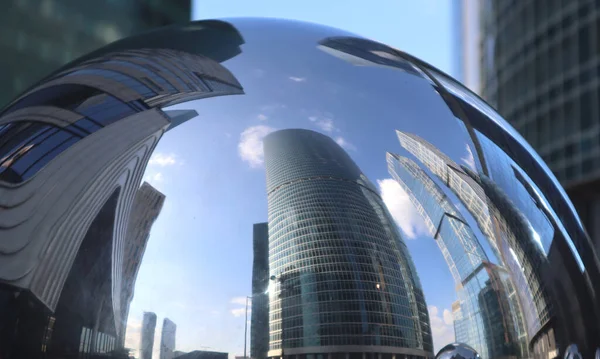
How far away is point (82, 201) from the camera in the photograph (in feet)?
4.68

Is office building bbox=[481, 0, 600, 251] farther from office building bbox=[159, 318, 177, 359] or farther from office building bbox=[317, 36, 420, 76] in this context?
office building bbox=[159, 318, 177, 359]

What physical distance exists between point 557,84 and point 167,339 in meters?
29.6

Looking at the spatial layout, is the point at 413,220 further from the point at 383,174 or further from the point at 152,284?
the point at 152,284

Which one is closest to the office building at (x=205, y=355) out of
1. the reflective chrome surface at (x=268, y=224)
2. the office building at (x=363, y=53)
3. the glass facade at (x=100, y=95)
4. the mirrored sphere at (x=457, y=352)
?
the reflective chrome surface at (x=268, y=224)

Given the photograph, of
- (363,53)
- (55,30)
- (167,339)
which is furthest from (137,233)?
(55,30)

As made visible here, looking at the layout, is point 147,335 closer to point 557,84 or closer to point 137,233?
point 137,233

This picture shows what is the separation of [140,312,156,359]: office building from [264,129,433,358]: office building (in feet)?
0.86

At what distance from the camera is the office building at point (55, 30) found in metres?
15.9

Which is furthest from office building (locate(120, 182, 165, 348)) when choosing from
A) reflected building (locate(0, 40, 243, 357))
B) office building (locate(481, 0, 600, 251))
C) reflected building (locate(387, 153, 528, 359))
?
office building (locate(481, 0, 600, 251))

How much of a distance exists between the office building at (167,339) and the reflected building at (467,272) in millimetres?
647

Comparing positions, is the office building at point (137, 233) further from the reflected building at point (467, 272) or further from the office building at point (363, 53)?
the office building at point (363, 53)

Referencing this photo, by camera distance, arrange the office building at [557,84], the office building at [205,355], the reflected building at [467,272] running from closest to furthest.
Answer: the office building at [205,355] → the reflected building at [467,272] → the office building at [557,84]

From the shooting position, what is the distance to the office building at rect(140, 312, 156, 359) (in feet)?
4.34

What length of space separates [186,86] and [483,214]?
0.87 m
